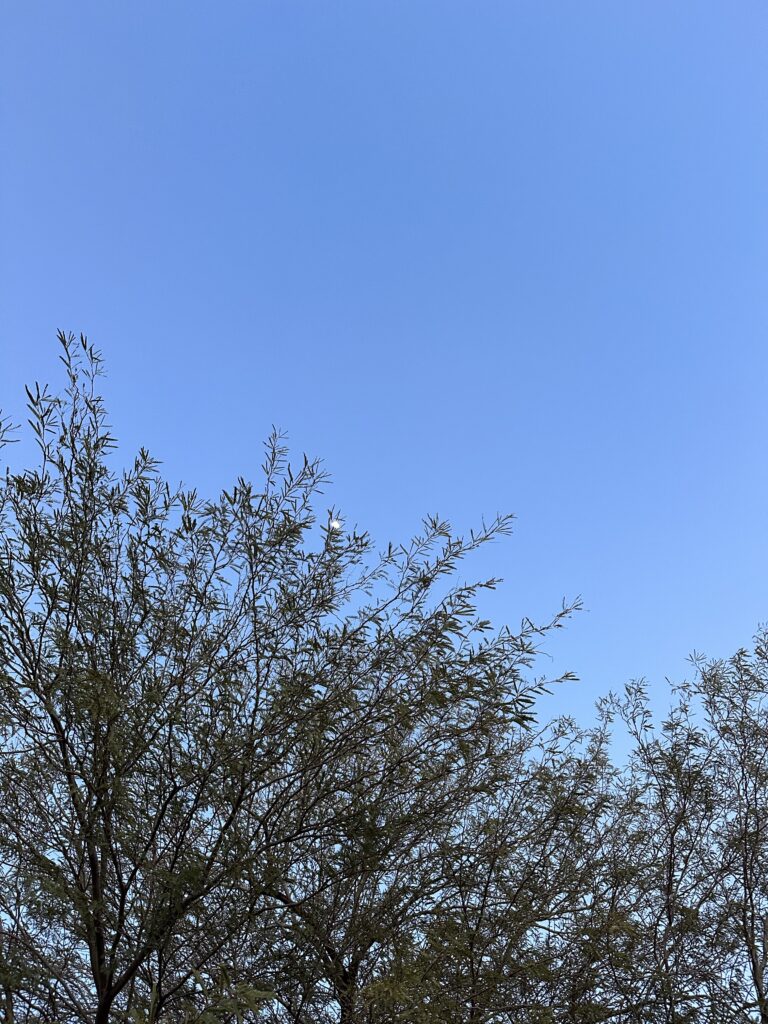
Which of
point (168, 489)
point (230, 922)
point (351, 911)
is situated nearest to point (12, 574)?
point (168, 489)

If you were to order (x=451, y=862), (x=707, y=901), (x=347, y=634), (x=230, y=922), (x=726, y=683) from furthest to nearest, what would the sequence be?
(x=726, y=683) < (x=707, y=901) < (x=451, y=862) < (x=347, y=634) < (x=230, y=922)

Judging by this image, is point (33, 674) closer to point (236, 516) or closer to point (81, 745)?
point (81, 745)

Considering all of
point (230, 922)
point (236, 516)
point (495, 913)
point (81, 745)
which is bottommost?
point (230, 922)

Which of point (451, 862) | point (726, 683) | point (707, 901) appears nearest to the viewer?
point (451, 862)

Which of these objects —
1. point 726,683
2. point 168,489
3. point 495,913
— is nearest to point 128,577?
point 168,489

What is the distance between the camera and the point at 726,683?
601cm

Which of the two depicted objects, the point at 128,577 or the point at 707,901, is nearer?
the point at 128,577

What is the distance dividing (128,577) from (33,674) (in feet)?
1.92

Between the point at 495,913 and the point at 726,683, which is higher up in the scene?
the point at 726,683

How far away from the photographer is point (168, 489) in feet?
12.4

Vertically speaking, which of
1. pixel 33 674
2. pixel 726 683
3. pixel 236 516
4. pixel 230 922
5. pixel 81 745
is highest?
pixel 726 683

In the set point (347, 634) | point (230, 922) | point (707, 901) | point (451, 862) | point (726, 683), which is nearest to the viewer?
point (230, 922)

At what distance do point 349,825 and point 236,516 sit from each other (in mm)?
1480

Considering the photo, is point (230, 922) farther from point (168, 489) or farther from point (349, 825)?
point (168, 489)
